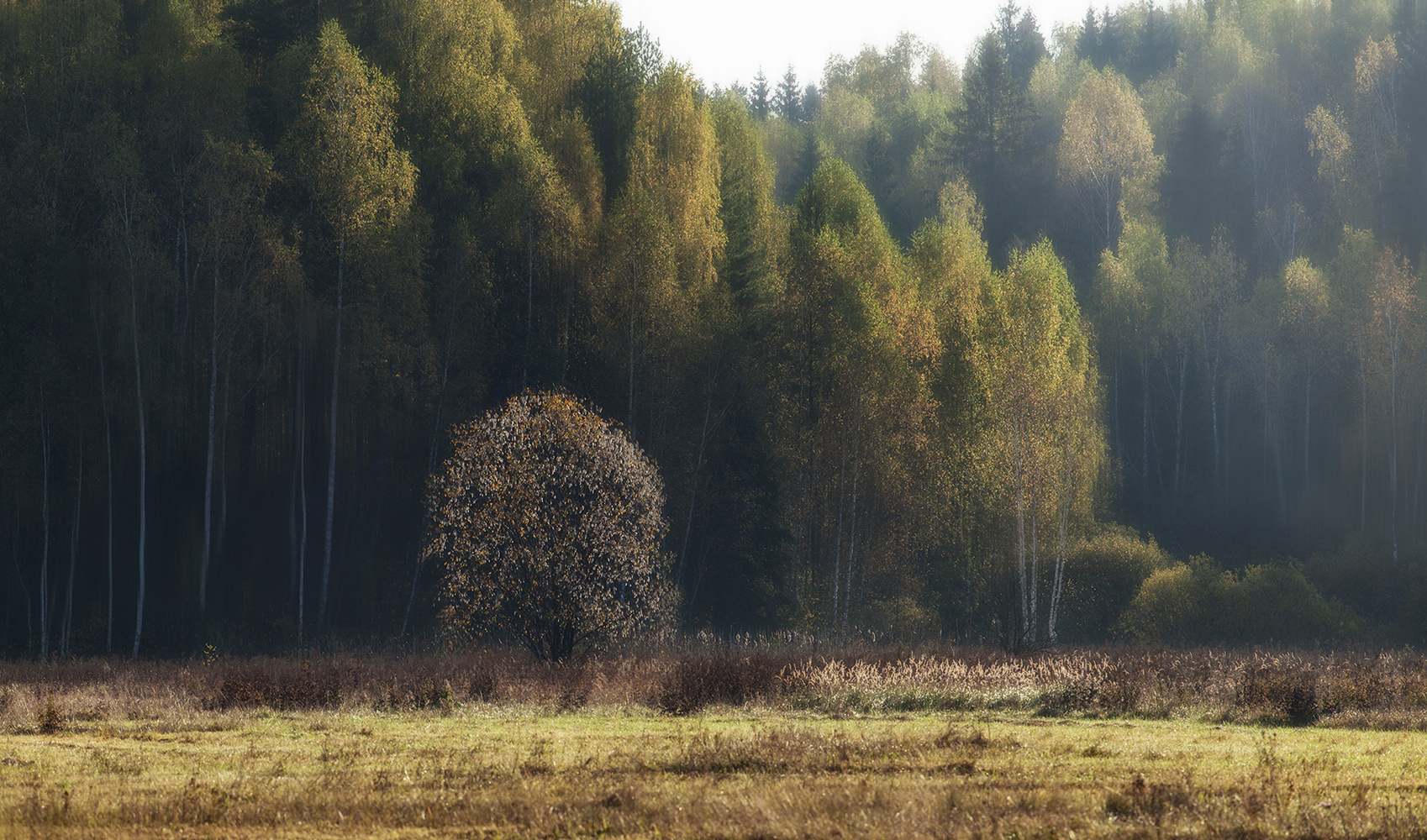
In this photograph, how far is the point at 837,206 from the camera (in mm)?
42438

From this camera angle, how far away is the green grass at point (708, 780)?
823cm

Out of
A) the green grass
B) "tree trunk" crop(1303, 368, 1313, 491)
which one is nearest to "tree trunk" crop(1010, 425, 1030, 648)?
"tree trunk" crop(1303, 368, 1313, 491)

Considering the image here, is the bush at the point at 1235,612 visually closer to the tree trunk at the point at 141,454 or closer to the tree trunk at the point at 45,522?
the tree trunk at the point at 141,454

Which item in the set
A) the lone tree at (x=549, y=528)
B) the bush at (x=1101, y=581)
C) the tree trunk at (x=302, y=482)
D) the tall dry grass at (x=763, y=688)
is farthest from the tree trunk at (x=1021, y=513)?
the tree trunk at (x=302, y=482)

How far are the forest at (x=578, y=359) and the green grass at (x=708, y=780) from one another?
53.6 ft

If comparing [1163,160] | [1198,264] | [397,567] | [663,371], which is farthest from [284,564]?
[1163,160]

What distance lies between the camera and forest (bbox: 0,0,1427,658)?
3069cm

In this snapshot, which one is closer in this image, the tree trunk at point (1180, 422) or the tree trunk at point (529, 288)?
the tree trunk at point (529, 288)

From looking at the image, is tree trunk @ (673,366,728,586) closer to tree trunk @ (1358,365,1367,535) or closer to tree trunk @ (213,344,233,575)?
tree trunk @ (213,344,233,575)

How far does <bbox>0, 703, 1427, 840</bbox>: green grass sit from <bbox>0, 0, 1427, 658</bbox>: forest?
1633 centimetres

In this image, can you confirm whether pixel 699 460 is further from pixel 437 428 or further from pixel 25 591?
pixel 25 591

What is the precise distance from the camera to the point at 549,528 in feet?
74.1

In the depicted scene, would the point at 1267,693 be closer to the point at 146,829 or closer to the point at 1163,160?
the point at 146,829

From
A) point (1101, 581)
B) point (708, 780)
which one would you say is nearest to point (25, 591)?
point (708, 780)
